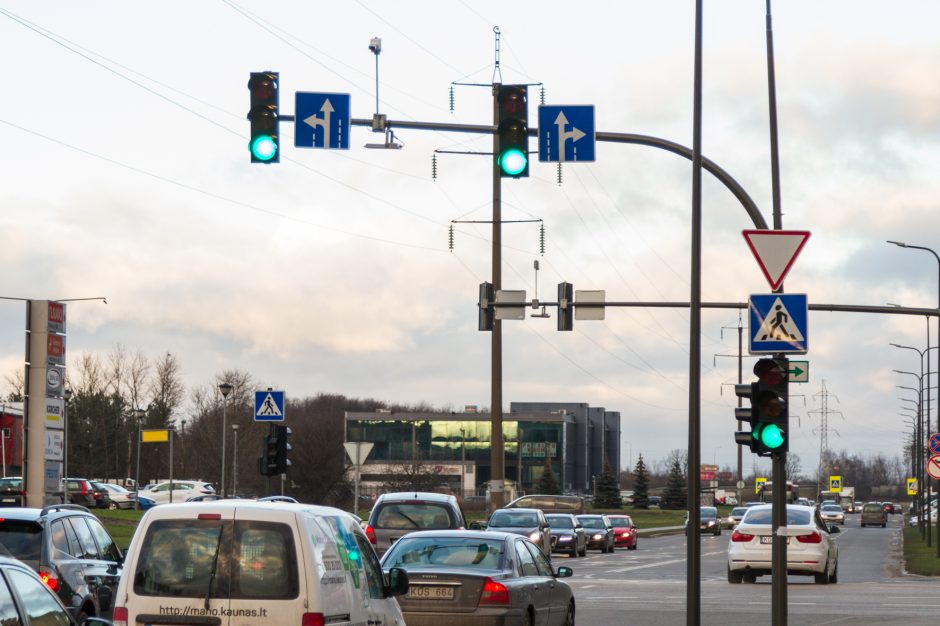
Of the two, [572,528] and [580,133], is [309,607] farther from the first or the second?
[572,528]

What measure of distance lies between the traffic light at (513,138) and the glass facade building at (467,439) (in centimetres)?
14586

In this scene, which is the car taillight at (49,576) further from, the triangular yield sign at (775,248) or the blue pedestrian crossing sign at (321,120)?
the triangular yield sign at (775,248)

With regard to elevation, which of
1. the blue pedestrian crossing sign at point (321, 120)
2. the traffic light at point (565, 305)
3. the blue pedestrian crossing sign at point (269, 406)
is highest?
the blue pedestrian crossing sign at point (321, 120)

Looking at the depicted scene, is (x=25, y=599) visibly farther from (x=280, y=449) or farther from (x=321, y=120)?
(x=280, y=449)

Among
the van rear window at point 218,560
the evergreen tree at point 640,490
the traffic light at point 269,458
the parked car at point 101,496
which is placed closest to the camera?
the van rear window at point 218,560

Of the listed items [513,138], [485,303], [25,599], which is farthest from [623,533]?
[25,599]

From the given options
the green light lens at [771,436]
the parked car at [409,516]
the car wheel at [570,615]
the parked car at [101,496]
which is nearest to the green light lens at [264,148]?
the green light lens at [771,436]

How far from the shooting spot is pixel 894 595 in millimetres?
27172

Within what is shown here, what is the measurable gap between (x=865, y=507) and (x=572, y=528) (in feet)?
195

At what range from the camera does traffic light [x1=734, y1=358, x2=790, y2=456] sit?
15594 mm

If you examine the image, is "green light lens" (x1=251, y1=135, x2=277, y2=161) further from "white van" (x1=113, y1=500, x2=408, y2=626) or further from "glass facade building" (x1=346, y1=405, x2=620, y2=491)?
"glass facade building" (x1=346, y1=405, x2=620, y2=491)

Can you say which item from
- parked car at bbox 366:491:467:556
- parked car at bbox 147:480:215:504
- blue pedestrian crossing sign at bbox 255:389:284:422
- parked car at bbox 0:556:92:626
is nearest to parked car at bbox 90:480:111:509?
parked car at bbox 147:480:215:504

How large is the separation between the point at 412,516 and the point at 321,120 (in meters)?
11.6

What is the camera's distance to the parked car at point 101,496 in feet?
217
